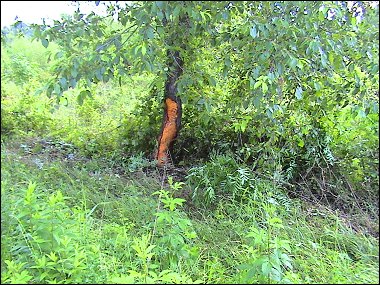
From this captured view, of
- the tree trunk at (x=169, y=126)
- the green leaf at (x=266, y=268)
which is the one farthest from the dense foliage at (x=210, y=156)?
the tree trunk at (x=169, y=126)

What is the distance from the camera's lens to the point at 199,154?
14.4ft

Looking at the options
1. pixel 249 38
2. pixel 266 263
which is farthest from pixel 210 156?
pixel 266 263

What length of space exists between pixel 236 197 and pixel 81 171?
4.73 ft

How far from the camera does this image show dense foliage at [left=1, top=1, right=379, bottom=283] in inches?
87.0

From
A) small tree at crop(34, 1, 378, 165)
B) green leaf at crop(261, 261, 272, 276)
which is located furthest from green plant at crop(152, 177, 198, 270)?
small tree at crop(34, 1, 378, 165)

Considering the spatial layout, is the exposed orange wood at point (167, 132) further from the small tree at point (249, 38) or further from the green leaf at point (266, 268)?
the green leaf at point (266, 268)

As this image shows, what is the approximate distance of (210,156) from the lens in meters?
4.11

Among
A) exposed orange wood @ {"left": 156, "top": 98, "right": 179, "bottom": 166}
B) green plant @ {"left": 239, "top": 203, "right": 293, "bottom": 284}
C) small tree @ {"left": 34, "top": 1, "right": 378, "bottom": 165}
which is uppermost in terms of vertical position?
small tree @ {"left": 34, "top": 1, "right": 378, "bottom": 165}

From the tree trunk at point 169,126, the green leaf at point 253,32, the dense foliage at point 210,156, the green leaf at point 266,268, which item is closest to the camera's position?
the green leaf at point 266,268

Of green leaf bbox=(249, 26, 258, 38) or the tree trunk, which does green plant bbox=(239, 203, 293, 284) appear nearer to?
green leaf bbox=(249, 26, 258, 38)

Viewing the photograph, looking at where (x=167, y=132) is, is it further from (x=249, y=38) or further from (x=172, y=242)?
(x=172, y=242)

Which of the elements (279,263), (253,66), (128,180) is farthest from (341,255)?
(128,180)

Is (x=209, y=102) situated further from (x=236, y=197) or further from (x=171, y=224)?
(x=171, y=224)

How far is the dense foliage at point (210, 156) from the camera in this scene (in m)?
2.21
